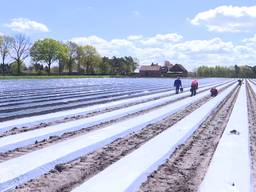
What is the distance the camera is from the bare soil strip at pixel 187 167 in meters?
5.57

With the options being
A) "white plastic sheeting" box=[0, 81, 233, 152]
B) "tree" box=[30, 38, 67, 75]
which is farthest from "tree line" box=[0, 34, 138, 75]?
"white plastic sheeting" box=[0, 81, 233, 152]

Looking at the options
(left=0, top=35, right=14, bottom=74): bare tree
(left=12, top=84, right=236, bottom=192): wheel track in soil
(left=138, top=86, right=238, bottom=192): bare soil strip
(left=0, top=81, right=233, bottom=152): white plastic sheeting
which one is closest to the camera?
(left=12, top=84, right=236, bottom=192): wheel track in soil

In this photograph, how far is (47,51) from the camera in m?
83.4

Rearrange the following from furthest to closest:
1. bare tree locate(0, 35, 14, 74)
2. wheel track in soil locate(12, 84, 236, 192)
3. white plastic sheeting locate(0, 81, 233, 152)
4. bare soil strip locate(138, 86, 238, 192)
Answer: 1. bare tree locate(0, 35, 14, 74)
2. white plastic sheeting locate(0, 81, 233, 152)
3. bare soil strip locate(138, 86, 238, 192)
4. wheel track in soil locate(12, 84, 236, 192)

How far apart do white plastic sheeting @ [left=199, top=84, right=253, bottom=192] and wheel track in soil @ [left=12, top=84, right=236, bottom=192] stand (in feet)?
5.10

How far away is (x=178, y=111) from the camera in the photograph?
16.1 m

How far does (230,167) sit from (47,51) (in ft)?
259

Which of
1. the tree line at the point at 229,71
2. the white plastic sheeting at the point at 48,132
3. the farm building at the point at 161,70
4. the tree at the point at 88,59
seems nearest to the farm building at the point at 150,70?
the farm building at the point at 161,70

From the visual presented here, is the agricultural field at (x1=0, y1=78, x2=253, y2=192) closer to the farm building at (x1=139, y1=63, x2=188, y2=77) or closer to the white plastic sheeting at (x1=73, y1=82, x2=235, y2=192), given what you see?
the white plastic sheeting at (x1=73, y1=82, x2=235, y2=192)

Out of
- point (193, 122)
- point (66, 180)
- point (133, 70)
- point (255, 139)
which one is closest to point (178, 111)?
point (193, 122)

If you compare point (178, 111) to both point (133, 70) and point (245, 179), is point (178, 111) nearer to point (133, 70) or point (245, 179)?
point (245, 179)

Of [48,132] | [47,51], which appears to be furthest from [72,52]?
[48,132]

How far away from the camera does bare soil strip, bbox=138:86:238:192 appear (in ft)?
18.3

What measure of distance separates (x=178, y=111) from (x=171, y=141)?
23.2 ft
